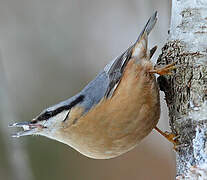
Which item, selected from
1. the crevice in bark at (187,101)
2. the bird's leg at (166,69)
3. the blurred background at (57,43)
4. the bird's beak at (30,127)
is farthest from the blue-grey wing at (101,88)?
the blurred background at (57,43)

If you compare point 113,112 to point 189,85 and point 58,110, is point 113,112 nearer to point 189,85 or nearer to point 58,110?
point 58,110

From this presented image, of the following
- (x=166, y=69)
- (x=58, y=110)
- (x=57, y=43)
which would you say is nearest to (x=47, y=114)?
(x=58, y=110)

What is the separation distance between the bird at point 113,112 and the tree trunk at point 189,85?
12 centimetres

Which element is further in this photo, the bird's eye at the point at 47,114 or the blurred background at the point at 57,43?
the blurred background at the point at 57,43

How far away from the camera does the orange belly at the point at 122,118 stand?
249 centimetres

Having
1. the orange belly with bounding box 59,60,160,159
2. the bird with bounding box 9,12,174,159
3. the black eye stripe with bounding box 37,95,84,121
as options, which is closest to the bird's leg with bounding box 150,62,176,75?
the bird with bounding box 9,12,174,159

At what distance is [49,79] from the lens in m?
6.06

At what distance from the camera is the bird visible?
8.21ft

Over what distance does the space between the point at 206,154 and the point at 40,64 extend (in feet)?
15.0

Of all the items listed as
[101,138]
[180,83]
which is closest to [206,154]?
[180,83]

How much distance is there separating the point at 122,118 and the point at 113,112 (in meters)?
0.07

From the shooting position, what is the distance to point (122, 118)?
2.48 m

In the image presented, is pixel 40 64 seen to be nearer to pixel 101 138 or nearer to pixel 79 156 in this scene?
pixel 79 156

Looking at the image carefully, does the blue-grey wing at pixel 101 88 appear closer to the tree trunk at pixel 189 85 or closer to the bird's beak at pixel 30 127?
the bird's beak at pixel 30 127
